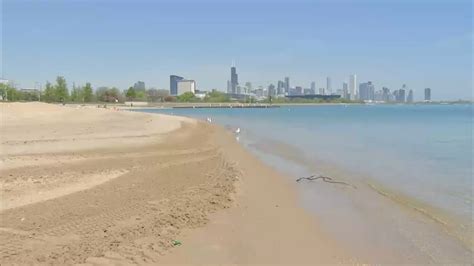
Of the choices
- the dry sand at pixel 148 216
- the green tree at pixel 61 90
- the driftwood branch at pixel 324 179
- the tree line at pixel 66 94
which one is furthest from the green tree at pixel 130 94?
the driftwood branch at pixel 324 179

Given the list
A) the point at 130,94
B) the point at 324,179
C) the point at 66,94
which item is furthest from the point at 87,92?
the point at 324,179

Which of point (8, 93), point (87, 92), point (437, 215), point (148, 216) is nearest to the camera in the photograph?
point (148, 216)

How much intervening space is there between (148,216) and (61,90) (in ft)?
391

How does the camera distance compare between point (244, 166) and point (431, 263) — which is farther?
point (244, 166)

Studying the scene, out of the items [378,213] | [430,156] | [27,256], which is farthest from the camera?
[430,156]

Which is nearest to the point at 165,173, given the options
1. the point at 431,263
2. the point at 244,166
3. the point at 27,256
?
the point at 244,166

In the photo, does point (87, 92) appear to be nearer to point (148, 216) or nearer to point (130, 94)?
point (130, 94)

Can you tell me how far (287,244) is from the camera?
22.0ft

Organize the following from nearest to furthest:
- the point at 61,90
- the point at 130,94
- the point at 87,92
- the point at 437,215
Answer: the point at 437,215
the point at 61,90
the point at 87,92
the point at 130,94

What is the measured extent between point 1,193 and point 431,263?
8.12 meters

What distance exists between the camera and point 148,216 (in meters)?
7.44

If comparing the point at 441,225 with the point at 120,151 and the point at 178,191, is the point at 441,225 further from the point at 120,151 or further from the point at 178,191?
the point at 120,151

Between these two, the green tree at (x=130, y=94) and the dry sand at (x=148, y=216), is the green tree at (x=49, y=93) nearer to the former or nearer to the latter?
A: the green tree at (x=130, y=94)

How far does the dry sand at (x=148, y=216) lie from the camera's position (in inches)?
227
